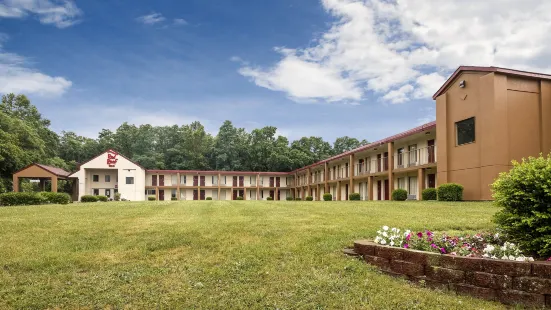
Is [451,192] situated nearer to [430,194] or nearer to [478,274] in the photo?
[430,194]

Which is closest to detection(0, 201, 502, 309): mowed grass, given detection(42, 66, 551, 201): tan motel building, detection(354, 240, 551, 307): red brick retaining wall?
detection(354, 240, 551, 307): red brick retaining wall

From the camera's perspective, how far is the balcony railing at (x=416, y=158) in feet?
77.5

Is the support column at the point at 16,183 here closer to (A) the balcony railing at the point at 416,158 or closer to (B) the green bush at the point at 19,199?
(B) the green bush at the point at 19,199

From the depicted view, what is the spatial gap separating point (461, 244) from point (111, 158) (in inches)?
1884

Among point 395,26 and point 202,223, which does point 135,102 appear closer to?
point 395,26

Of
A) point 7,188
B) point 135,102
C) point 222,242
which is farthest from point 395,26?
point 7,188

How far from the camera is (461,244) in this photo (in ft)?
20.5

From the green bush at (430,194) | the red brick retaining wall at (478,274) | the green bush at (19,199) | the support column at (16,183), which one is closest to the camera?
the red brick retaining wall at (478,274)

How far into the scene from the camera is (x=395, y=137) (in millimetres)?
26312

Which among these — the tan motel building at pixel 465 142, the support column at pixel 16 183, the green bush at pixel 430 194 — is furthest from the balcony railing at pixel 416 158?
the support column at pixel 16 183

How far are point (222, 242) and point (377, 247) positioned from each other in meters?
3.01

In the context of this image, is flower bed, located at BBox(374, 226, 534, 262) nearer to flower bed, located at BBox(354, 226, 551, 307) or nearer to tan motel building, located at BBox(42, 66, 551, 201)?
flower bed, located at BBox(354, 226, 551, 307)

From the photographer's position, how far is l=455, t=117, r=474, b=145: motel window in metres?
18.5

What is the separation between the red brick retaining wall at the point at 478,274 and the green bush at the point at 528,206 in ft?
2.14
